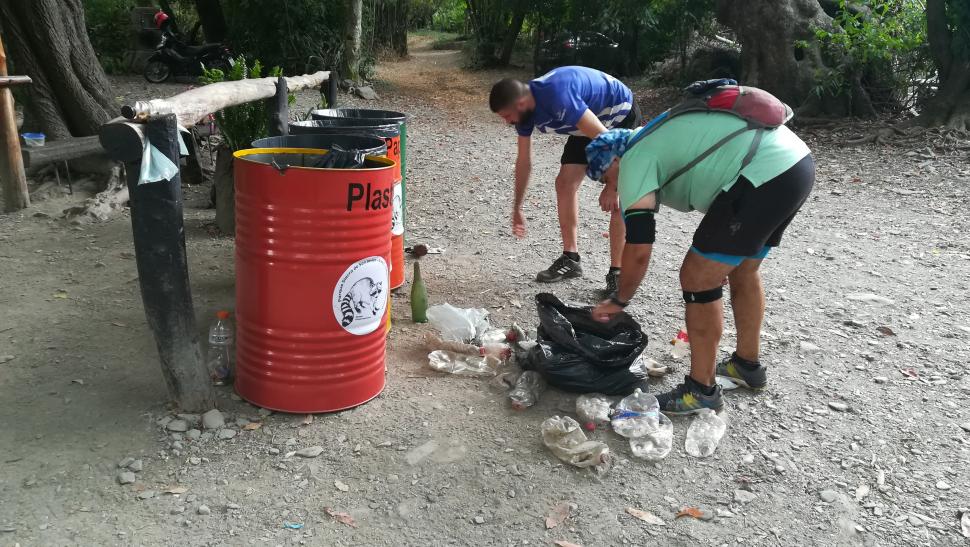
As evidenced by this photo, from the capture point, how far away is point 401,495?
279 cm

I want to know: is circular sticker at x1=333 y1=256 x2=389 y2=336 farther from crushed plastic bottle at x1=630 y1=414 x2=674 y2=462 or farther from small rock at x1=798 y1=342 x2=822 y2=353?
small rock at x1=798 y1=342 x2=822 y2=353

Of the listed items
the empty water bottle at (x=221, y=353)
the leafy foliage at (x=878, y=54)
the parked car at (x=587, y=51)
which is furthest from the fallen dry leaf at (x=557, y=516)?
the parked car at (x=587, y=51)

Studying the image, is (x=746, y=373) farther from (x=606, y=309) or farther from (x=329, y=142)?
(x=329, y=142)

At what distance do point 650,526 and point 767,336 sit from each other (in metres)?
2.01

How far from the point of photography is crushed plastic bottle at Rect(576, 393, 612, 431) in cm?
332

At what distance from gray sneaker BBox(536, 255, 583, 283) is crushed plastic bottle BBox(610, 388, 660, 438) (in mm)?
1724

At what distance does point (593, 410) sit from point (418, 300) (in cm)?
139

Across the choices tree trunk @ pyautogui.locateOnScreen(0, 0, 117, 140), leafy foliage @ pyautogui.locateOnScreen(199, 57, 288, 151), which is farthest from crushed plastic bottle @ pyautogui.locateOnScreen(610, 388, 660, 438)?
tree trunk @ pyautogui.locateOnScreen(0, 0, 117, 140)

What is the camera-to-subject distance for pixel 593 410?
3.36 meters

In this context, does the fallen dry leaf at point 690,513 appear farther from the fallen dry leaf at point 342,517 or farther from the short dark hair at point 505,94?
the short dark hair at point 505,94

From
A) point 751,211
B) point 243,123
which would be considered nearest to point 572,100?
point 751,211

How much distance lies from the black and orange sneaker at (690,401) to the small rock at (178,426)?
208cm

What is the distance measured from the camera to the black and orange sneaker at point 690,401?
3.39 m

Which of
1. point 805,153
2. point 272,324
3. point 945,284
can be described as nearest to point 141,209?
point 272,324
